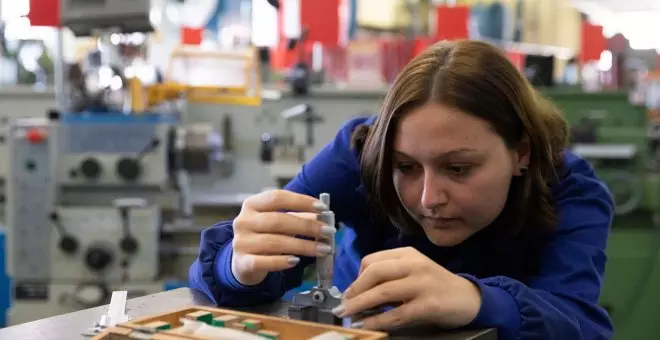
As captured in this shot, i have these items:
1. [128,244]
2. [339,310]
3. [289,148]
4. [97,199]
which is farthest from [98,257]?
[339,310]

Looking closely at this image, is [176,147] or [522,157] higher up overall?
[522,157]

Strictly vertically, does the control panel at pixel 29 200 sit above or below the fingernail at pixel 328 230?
below

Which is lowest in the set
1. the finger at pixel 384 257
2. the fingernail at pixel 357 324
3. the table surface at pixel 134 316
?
the table surface at pixel 134 316

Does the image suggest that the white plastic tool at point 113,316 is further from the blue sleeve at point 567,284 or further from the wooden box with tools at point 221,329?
the blue sleeve at point 567,284

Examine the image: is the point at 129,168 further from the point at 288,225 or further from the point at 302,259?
the point at 288,225

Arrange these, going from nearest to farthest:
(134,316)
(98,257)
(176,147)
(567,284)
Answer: (134,316) < (567,284) < (98,257) < (176,147)

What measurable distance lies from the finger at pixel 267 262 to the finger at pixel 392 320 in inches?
4.7

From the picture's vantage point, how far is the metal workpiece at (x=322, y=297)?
29.2 inches

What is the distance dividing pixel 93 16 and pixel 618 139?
6.08 ft

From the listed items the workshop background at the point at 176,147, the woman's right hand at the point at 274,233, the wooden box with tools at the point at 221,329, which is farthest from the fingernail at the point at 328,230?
the workshop background at the point at 176,147

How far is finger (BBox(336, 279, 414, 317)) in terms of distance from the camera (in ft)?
2.31

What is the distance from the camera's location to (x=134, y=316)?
2.56 ft

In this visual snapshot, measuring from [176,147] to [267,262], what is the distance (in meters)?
1.74

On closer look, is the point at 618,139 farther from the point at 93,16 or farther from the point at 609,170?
the point at 93,16
